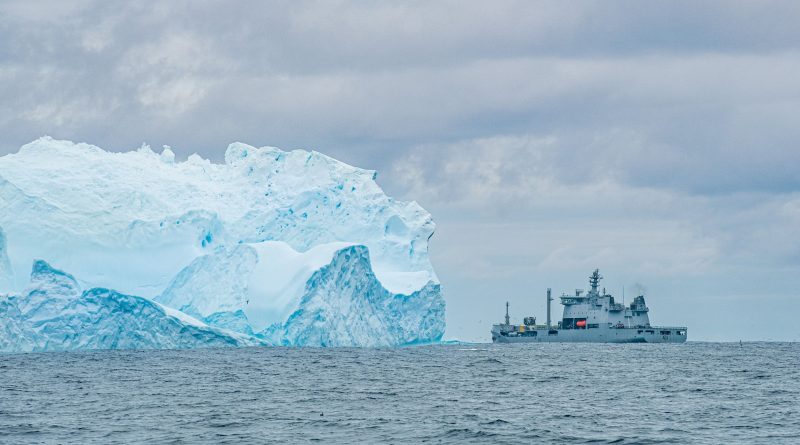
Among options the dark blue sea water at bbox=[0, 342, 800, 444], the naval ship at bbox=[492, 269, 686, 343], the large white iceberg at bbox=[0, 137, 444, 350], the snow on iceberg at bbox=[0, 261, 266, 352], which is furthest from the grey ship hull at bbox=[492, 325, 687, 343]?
the snow on iceberg at bbox=[0, 261, 266, 352]

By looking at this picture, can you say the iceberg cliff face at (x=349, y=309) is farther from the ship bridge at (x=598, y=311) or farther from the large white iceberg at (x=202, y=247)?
the ship bridge at (x=598, y=311)

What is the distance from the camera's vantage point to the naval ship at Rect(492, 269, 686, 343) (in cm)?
10269

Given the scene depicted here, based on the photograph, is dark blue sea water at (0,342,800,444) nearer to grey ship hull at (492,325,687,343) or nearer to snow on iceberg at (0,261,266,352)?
snow on iceberg at (0,261,266,352)

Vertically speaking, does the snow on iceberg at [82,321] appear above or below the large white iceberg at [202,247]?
below

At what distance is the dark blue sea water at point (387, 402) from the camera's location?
91.4ft

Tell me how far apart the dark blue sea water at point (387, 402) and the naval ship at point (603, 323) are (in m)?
43.4

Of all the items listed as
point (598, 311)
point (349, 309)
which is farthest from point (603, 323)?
Answer: point (349, 309)

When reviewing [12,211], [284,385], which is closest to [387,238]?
[12,211]

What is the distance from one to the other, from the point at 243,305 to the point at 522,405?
3702 cm

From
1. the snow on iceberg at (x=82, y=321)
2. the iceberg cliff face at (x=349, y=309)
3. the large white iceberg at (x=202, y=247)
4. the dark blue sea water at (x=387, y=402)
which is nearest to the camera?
the dark blue sea water at (x=387, y=402)

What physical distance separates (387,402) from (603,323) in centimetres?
6982

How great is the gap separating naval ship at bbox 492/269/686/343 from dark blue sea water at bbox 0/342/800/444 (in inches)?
1709

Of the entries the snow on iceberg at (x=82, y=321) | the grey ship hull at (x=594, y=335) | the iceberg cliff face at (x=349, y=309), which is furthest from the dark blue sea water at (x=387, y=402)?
the grey ship hull at (x=594, y=335)

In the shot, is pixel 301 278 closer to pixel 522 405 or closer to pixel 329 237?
pixel 329 237
